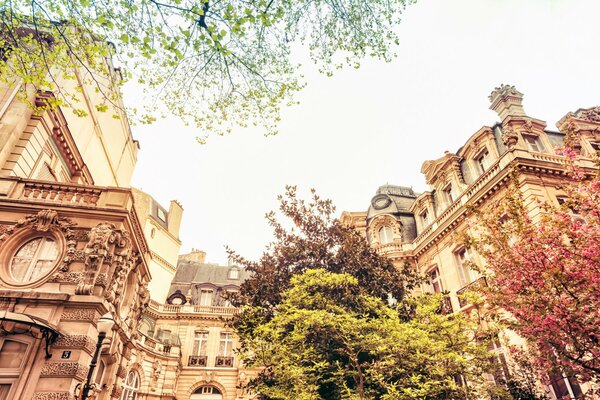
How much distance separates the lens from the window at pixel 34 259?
9711 mm

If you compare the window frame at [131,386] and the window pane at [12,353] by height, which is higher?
the window frame at [131,386]

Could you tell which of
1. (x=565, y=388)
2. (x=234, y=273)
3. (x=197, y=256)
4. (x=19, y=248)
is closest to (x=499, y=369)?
(x=565, y=388)

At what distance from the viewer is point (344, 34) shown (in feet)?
24.2

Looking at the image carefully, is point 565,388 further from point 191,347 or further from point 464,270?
point 191,347

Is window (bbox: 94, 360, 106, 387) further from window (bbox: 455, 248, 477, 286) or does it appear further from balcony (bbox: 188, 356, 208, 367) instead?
balcony (bbox: 188, 356, 208, 367)

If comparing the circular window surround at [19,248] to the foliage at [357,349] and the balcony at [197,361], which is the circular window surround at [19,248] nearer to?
the foliage at [357,349]

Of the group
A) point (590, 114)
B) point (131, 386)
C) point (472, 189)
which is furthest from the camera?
point (131, 386)

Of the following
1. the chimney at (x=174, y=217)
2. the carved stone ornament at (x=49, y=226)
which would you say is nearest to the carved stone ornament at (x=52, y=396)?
the carved stone ornament at (x=49, y=226)

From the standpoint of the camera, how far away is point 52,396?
26.9 feet

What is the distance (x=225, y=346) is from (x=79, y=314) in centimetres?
2322

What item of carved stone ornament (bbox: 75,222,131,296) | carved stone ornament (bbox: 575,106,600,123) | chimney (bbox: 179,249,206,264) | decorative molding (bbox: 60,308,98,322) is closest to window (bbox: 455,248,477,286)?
carved stone ornament (bbox: 575,106,600,123)

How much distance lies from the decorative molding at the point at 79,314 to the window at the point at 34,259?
1.50m

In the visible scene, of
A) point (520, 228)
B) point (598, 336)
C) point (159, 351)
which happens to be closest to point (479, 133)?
point (520, 228)

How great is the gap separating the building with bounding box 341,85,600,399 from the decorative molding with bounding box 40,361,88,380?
12.3 metres
